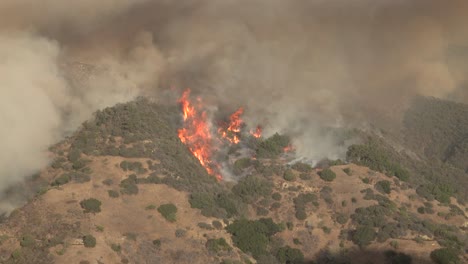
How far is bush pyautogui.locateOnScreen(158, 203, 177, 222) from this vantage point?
77.6 m

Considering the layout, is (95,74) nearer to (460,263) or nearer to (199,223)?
(199,223)

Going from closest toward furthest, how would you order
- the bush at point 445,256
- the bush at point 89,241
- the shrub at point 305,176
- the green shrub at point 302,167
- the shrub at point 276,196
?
the bush at point 89,241, the bush at point 445,256, the shrub at point 276,196, the shrub at point 305,176, the green shrub at point 302,167

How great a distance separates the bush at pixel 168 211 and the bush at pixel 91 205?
7281 mm

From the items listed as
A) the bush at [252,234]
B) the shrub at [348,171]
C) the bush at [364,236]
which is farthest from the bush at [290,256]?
the shrub at [348,171]

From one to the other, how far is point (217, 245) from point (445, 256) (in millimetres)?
24295

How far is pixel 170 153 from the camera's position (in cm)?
9319

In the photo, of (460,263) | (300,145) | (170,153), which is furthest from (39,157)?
(460,263)

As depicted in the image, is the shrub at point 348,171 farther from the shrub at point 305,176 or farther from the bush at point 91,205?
the bush at point 91,205

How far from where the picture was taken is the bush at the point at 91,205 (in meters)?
74.6

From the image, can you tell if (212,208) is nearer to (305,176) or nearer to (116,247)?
(116,247)

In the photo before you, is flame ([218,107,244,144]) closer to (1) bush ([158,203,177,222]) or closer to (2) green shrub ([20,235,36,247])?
(1) bush ([158,203,177,222])

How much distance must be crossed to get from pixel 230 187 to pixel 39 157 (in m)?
26.0

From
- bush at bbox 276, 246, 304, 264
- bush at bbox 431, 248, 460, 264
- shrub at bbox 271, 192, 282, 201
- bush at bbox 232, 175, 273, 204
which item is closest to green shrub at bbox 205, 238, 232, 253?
bush at bbox 276, 246, 304, 264

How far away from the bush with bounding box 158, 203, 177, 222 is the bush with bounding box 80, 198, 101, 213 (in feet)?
23.9
